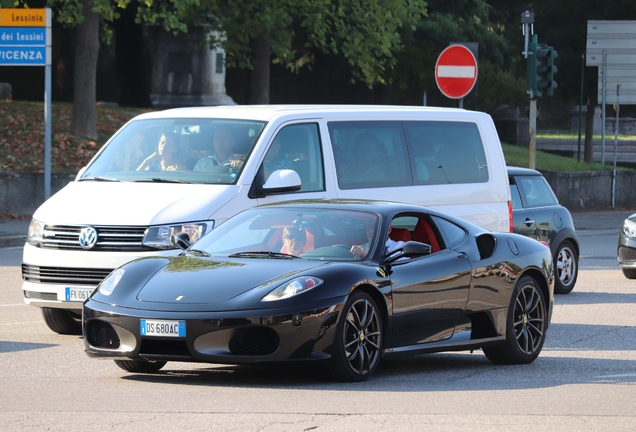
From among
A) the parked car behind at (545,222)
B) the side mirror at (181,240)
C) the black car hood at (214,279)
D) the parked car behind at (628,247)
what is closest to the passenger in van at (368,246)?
the black car hood at (214,279)

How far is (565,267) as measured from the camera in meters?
15.9

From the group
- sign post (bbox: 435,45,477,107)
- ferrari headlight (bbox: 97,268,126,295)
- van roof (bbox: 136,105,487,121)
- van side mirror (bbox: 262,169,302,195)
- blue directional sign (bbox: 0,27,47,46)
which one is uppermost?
blue directional sign (bbox: 0,27,47,46)

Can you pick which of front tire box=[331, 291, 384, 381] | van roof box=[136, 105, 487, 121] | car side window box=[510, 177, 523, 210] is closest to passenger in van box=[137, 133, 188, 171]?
van roof box=[136, 105, 487, 121]

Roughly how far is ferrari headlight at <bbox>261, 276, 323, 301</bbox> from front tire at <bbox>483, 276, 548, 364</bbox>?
78.6 inches

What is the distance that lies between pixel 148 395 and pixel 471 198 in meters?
5.89

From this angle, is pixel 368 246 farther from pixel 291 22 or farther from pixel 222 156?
pixel 291 22

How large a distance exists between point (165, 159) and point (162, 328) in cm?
368

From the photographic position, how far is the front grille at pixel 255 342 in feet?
27.0

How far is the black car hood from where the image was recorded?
328 inches

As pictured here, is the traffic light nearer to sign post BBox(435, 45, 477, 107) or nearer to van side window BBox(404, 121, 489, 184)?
sign post BBox(435, 45, 477, 107)

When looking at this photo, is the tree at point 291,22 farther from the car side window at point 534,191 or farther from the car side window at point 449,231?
→ the car side window at point 449,231

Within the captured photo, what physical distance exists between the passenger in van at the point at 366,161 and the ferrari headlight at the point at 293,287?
152 inches

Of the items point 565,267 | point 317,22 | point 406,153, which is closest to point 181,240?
point 406,153

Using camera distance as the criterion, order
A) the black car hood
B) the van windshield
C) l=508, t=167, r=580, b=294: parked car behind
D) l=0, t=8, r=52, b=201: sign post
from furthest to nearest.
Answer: l=0, t=8, r=52, b=201: sign post, l=508, t=167, r=580, b=294: parked car behind, the van windshield, the black car hood
